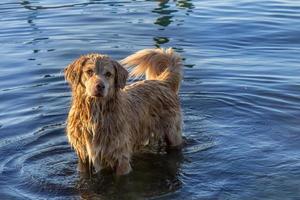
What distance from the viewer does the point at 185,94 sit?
1177 cm

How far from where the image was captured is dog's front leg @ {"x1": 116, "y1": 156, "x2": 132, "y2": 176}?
8211mm

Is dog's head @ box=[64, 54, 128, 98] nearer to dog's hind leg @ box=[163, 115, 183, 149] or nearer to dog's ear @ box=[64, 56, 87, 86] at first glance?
dog's ear @ box=[64, 56, 87, 86]

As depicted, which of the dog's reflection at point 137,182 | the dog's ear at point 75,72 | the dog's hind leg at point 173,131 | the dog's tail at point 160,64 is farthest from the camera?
the dog's tail at point 160,64

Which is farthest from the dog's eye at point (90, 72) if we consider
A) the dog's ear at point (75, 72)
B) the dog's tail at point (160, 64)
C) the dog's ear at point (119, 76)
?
the dog's tail at point (160, 64)

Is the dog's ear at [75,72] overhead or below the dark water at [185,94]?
overhead

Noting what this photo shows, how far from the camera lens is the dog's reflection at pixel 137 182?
807 cm

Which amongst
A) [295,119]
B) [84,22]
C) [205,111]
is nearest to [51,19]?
[84,22]

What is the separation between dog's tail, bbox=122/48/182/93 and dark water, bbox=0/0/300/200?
1.01 m

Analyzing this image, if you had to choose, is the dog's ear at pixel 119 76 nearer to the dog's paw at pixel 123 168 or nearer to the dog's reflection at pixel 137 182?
the dog's paw at pixel 123 168

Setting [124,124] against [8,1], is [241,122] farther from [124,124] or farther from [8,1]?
[8,1]

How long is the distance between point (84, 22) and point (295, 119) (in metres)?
8.68

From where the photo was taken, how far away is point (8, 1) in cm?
2109

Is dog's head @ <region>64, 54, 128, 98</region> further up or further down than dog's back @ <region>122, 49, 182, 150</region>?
further up

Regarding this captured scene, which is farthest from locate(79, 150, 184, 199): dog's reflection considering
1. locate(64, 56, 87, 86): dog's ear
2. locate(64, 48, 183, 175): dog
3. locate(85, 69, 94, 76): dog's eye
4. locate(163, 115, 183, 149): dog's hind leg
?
locate(85, 69, 94, 76): dog's eye
